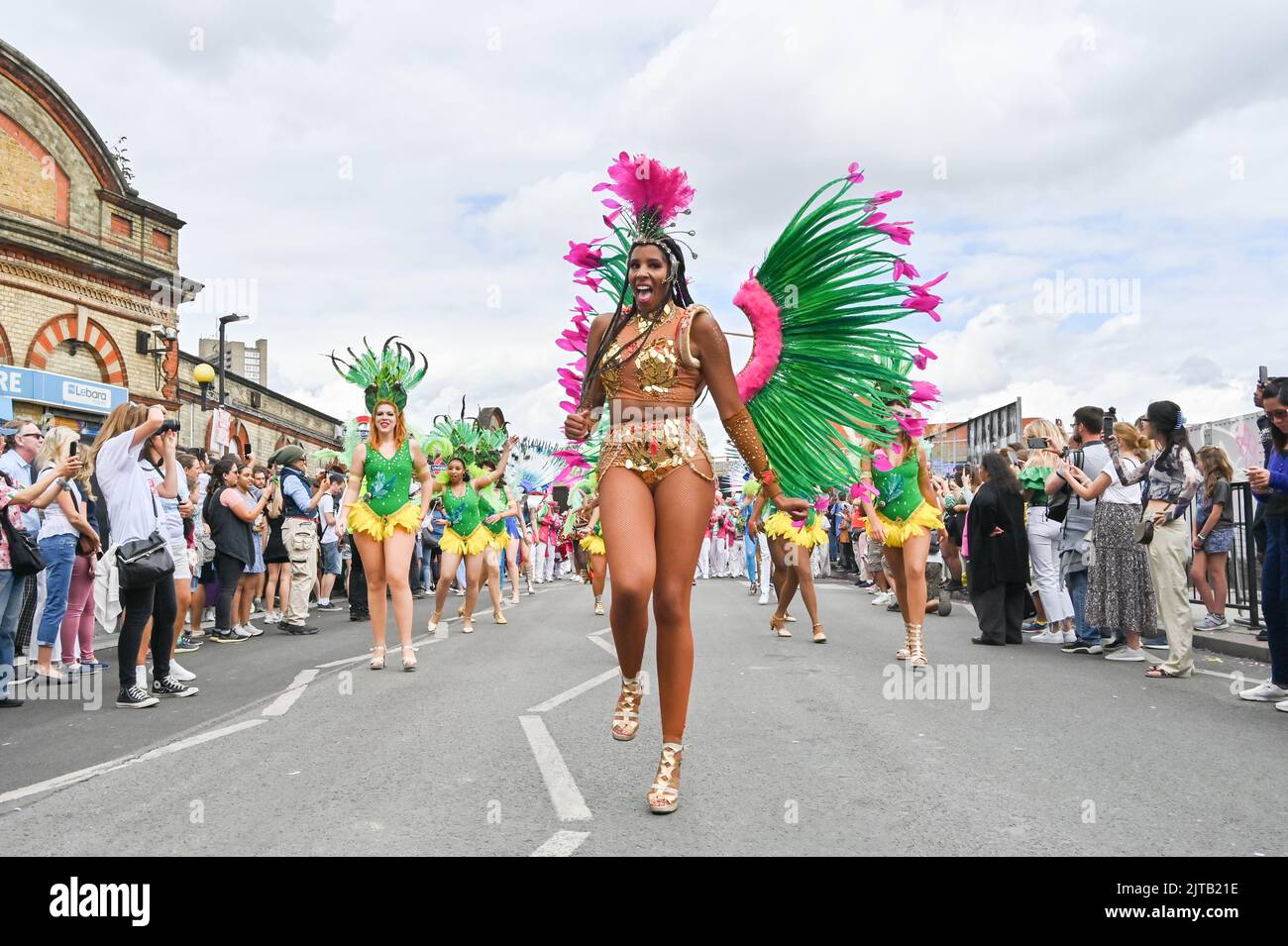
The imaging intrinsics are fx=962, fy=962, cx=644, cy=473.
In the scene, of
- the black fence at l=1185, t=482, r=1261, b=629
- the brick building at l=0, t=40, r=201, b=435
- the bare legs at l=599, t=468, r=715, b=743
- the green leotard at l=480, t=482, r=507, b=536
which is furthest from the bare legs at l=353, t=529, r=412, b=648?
the brick building at l=0, t=40, r=201, b=435

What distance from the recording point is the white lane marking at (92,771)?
4191mm

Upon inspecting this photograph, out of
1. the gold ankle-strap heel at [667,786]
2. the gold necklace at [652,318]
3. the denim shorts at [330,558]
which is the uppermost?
the gold necklace at [652,318]

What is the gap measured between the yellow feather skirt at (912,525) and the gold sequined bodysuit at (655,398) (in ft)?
13.2

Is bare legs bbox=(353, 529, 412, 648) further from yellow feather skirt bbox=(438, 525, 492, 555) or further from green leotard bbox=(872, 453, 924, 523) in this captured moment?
green leotard bbox=(872, 453, 924, 523)

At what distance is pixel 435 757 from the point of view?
458cm

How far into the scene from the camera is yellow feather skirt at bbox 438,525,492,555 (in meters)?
10.9

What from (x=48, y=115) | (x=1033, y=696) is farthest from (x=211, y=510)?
(x=48, y=115)

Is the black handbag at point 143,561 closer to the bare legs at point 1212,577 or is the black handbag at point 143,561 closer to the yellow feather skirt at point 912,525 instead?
the yellow feather skirt at point 912,525

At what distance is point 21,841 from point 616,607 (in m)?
2.28

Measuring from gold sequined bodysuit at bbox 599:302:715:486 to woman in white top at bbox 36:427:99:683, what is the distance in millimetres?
5297

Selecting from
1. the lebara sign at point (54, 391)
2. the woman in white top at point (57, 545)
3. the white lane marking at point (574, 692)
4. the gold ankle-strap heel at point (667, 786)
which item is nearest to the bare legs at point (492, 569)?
the white lane marking at point (574, 692)

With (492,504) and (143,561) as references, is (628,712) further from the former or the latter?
(492,504)

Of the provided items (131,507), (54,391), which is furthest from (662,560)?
(54,391)
